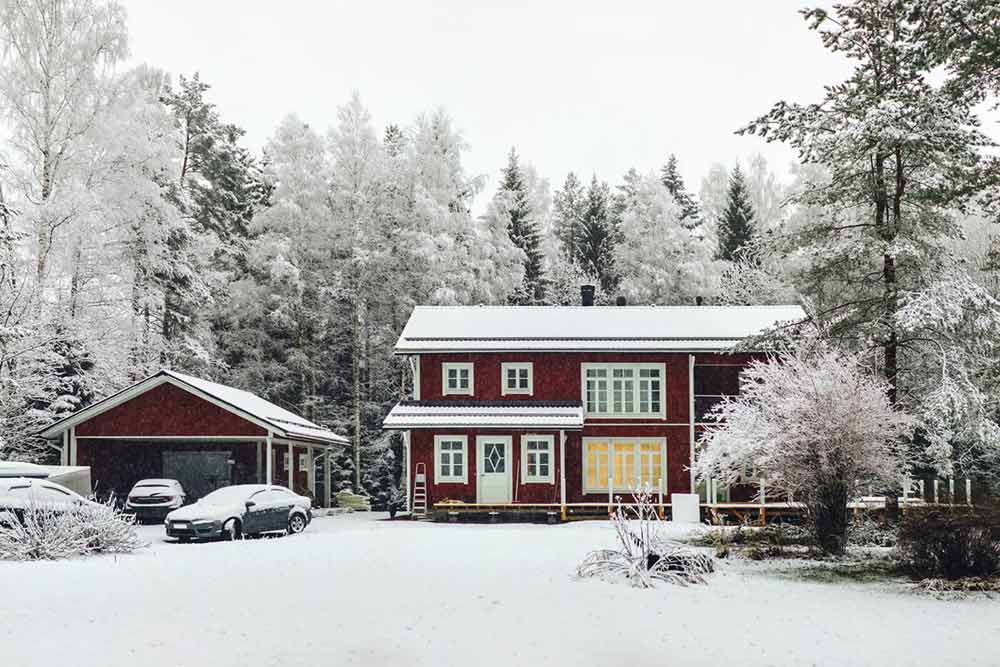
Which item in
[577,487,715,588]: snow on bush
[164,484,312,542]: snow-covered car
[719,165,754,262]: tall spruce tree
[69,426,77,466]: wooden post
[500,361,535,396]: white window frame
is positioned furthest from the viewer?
[719,165,754,262]: tall spruce tree

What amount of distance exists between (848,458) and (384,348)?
2480 centimetres

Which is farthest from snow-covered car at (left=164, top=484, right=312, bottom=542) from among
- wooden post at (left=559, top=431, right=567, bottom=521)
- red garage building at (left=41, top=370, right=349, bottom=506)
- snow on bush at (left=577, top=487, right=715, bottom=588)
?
snow on bush at (left=577, top=487, right=715, bottom=588)

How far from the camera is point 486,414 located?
29719 millimetres

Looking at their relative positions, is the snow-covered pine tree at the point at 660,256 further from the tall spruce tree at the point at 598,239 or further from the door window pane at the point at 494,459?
the door window pane at the point at 494,459

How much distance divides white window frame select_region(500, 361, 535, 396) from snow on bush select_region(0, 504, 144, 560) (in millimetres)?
14062

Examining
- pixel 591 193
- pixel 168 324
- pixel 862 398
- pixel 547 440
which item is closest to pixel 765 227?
pixel 591 193

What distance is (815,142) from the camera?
70.6 feet

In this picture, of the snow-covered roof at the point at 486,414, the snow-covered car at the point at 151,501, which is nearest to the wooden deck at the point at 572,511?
the snow-covered roof at the point at 486,414

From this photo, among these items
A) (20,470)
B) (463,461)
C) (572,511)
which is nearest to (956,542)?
(572,511)

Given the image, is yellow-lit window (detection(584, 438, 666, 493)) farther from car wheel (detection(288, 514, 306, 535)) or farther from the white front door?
car wheel (detection(288, 514, 306, 535))

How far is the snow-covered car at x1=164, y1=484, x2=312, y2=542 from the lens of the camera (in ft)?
72.9

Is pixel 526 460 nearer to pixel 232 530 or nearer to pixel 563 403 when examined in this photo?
pixel 563 403

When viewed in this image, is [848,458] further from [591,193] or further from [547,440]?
[591,193]

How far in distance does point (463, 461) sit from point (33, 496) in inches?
534
